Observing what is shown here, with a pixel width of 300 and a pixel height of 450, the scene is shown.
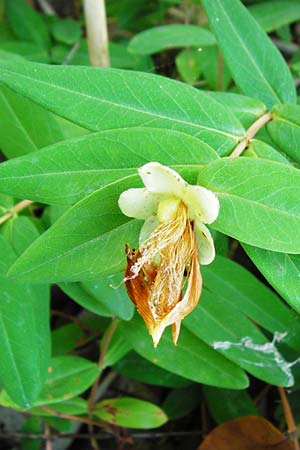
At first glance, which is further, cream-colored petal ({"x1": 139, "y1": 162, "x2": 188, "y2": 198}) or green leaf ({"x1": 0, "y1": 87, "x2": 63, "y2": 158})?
green leaf ({"x1": 0, "y1": 87, "x2": 63, "y2": 158})

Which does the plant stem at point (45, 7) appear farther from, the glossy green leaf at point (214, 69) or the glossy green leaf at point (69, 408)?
the glossy green leaf at point (69, 408)

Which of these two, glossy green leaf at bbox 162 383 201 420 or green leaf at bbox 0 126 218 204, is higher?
green leaf at bbox 0 126 218 204

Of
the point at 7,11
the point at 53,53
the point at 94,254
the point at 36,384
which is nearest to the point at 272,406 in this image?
the point at 36,384

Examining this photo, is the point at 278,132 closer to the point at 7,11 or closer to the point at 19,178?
the point at 19,178

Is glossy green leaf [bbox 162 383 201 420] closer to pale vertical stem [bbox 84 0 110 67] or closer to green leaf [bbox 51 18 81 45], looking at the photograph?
pale vertical stem [bbox 84 0 110 67]

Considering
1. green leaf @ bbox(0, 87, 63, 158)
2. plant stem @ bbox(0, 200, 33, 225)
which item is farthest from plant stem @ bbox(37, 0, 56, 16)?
plant stem @ bbox(0, 200, 33, 225)

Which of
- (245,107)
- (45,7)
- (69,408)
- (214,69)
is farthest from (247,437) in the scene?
(45,7)

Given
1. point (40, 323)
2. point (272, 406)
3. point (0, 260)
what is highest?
point (0, 260)

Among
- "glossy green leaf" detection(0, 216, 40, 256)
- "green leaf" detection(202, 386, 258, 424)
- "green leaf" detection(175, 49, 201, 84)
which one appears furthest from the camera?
"green leaf" detection(175, 49, 201, 84)
